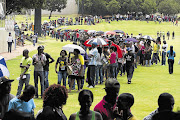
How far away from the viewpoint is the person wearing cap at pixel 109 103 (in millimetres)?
5902

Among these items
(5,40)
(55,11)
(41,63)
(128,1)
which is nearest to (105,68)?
(41,63)

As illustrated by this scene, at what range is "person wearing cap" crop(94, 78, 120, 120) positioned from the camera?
5.90m

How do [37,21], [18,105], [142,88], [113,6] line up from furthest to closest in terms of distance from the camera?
[113,6] < [37,21] < [142,88] < [18,105]

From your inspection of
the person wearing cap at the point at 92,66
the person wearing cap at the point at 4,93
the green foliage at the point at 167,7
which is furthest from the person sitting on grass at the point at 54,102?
the green foliage at the point at 167,7

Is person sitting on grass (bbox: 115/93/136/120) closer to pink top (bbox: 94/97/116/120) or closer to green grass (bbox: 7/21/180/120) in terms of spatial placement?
pink top (bbox: 94/97/116/120)

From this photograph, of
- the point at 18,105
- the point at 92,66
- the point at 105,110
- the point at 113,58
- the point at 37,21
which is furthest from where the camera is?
the point at 37,21

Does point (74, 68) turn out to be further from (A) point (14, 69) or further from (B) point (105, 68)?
(A) point (14, 69)

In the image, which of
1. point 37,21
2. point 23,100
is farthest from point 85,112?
point 37,21

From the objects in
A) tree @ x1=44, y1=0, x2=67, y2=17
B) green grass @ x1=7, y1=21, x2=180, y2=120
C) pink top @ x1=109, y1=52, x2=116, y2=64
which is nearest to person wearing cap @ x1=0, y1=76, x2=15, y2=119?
green grass @ x1=7, y1=21, x2=180, y2=120

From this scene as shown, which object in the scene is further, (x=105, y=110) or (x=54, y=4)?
(x=54, y=4)

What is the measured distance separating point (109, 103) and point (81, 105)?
71cm

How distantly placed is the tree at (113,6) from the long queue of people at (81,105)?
8600 centimetres

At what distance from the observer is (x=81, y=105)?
5.45 m

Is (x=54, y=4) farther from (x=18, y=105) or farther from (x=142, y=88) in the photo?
(x=18, y=105)
